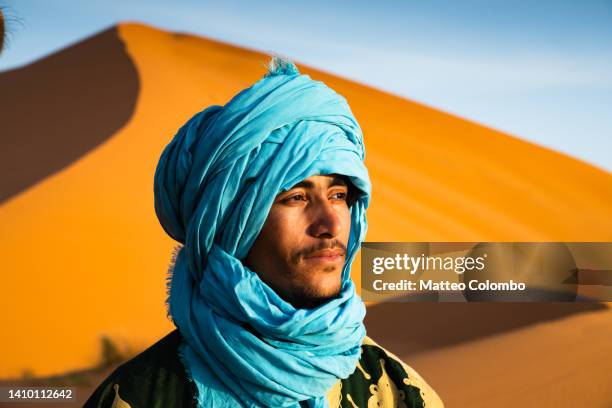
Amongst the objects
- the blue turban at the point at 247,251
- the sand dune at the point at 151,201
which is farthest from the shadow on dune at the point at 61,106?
the blue turban at the point at 247,251

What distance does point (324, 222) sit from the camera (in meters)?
2.35

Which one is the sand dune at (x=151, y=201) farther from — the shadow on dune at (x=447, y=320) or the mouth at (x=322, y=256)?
the mouth at (x=322, y=256)

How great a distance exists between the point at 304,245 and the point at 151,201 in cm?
1269

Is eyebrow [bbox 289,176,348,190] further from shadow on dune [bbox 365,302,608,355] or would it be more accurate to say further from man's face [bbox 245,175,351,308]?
shadow on dune [bbox 365,302,608,355]

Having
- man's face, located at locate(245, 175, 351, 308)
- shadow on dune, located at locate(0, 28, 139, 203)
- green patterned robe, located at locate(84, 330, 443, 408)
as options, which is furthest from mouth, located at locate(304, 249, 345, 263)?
shadow on dune, located at locate(0, 28, 139, 203)

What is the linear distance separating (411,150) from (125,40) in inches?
394

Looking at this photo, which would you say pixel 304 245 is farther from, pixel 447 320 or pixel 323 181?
pixel 447 320

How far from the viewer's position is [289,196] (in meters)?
2.38

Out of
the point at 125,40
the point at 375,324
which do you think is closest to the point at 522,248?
the point at 375,324

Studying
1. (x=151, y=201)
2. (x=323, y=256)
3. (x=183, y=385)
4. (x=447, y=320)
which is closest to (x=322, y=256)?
(x=323, y=256)

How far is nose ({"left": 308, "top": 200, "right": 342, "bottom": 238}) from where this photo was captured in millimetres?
2344

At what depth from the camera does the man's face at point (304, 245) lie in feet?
7.72

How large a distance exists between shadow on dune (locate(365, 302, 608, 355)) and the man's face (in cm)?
854

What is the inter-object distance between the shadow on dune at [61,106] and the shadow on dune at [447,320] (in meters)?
8.03
